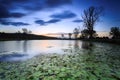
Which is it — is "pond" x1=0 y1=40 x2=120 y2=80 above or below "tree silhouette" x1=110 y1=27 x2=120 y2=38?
below

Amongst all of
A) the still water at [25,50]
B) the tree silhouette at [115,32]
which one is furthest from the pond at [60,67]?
the tree silhouette at [115,32]

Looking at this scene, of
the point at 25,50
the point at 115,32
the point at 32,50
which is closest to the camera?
the point at 32,50

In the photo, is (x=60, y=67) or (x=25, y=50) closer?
(x=60, y=67)

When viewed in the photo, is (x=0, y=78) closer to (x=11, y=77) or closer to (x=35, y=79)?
(x=11, y=77)

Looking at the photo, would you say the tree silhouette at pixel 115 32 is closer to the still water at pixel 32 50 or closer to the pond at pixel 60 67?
the still water at pixel 32 50

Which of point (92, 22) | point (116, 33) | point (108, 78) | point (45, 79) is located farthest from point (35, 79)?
point (116, 33)

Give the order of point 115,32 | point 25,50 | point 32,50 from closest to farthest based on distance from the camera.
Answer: point 32,50
point 25,50
point 115,32

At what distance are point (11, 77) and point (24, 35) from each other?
490ft

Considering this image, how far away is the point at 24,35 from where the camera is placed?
151 m

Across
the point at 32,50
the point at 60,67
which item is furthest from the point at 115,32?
the point at 60,67

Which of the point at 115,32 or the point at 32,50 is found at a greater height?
the point at 115,32

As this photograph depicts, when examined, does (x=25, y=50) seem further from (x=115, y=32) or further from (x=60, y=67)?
(x=115, y=32)

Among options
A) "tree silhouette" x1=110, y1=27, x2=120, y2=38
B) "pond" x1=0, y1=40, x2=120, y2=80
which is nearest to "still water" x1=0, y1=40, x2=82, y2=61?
"pond" x1=0, y1=40, x2=120, y2=80

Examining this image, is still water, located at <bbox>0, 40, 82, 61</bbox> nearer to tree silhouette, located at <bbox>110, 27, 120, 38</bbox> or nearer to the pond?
the pond
